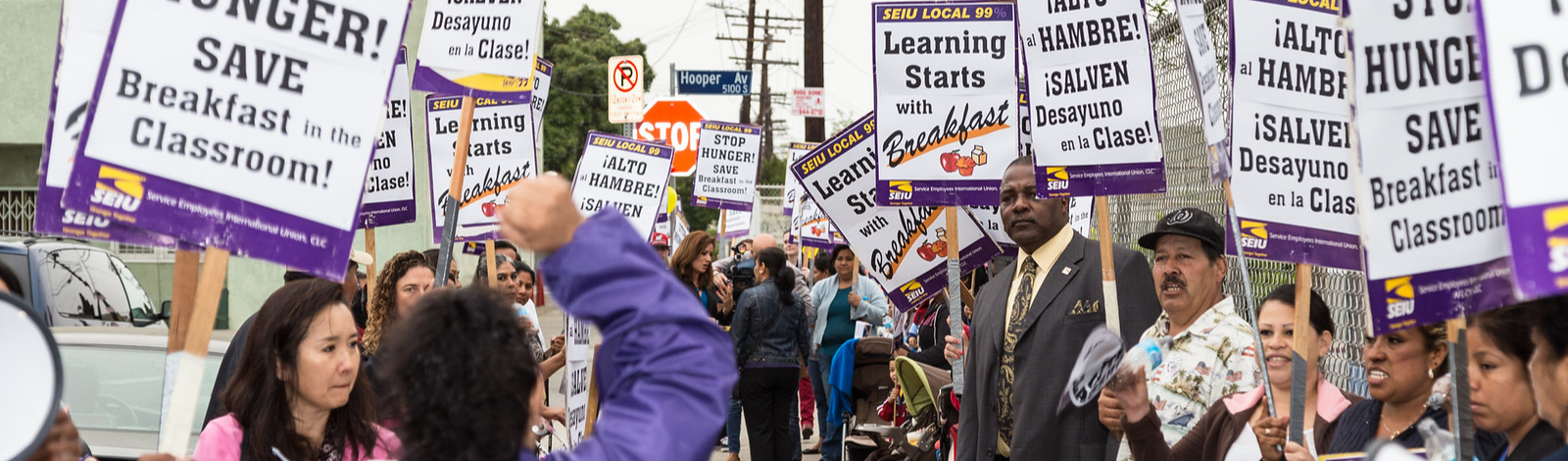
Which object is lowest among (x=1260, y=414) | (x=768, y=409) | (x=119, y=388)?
(x=768, y=409)

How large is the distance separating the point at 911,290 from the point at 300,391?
5.13m

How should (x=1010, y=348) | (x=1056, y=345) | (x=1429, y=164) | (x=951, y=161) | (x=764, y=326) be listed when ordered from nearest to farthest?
(x=1429, y=164), (x=1056, y=345), (x=1010, y=348), (x=951, y=161), (x=764, y=326)

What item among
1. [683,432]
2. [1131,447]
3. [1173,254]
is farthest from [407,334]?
[1173,254]

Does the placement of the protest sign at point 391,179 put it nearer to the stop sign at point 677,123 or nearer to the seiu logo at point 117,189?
the seiu logo at point 117,189

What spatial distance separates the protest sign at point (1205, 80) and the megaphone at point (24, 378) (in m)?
2.88

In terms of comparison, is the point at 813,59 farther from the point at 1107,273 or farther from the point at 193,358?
the point at 193,358

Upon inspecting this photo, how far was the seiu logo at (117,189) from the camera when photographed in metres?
2.67

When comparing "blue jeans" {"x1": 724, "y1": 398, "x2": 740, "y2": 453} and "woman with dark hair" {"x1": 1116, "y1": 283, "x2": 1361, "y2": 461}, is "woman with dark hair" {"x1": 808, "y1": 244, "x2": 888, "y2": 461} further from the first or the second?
"woman with dark hair" {"x1": 1116, "y1": 283, "x2": 1361, "y2": 461}

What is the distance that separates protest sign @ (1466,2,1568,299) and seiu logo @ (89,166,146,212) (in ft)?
7.61

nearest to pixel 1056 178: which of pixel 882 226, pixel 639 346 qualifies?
pixel 882 226

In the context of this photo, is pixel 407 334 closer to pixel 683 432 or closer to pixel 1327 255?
pixel 683 432

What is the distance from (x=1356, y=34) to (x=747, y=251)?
16.6 meters

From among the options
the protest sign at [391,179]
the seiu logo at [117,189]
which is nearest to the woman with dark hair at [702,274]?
the protest sign at [391,179]

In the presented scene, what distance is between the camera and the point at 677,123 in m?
27.0
